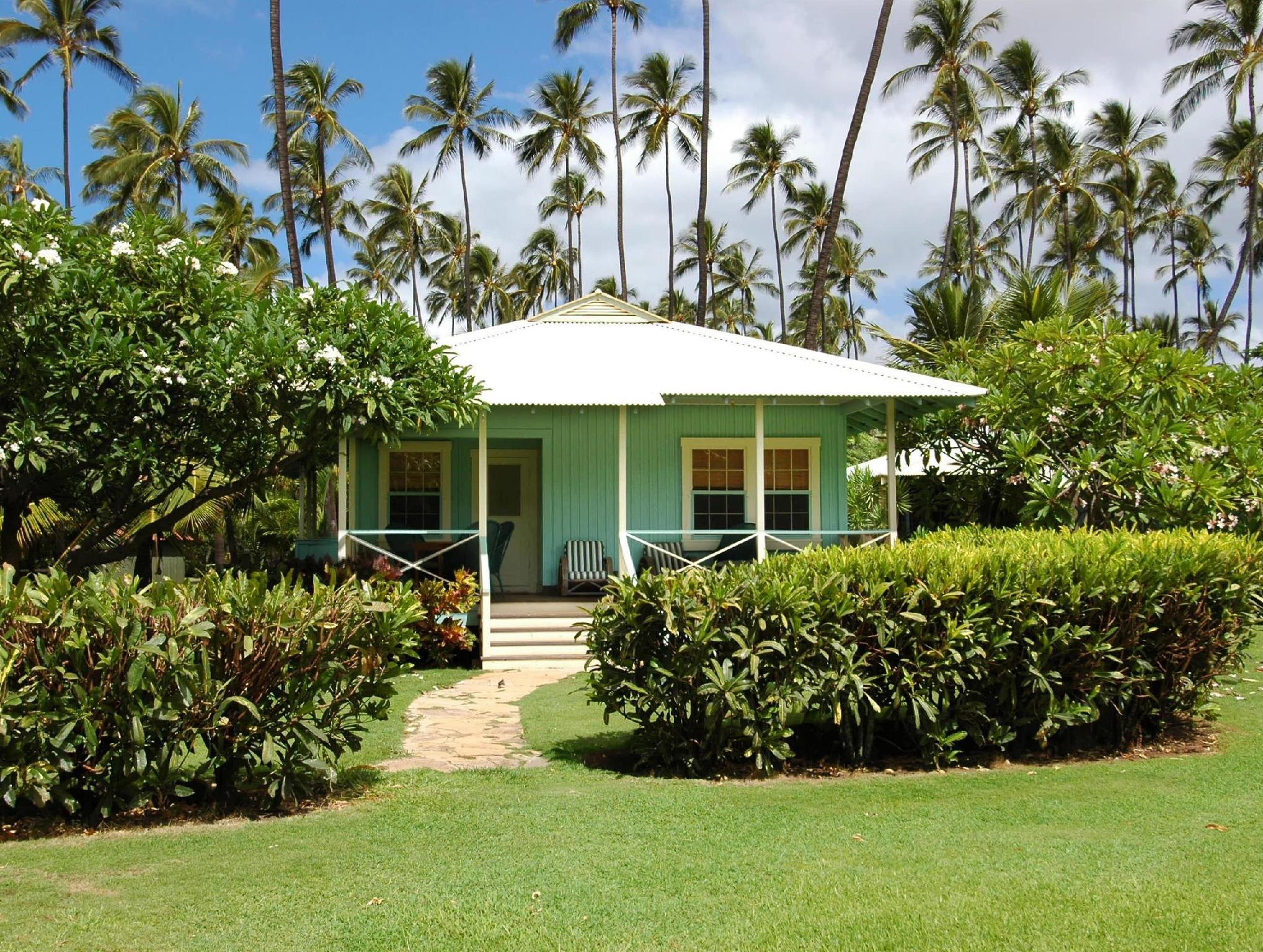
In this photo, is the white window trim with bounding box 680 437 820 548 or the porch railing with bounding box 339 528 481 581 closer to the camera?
the porch railing with bounding box 339 528 481 581

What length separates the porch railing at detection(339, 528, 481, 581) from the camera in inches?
530

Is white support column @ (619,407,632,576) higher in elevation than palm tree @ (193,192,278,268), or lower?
lower

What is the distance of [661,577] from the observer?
297 inches

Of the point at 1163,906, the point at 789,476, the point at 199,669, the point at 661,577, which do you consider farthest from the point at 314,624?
the point at 789,476

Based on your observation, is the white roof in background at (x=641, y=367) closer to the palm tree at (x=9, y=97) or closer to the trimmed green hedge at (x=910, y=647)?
the trimmed green hedge at (x=910, y=647)

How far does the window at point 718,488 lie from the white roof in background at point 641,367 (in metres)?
1.41

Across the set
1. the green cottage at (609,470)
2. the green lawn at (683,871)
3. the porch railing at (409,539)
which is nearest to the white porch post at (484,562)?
the porch railing at (409,539)

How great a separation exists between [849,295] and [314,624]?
5551 centimetres

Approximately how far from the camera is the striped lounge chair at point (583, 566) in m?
14.9

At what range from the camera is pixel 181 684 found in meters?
5.89

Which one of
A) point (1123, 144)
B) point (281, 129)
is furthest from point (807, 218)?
point (281, 129)

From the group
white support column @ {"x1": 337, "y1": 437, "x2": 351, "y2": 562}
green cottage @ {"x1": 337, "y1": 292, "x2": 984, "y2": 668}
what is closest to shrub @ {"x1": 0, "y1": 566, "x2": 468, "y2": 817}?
white support column @ {"x1": 337, "y1": 437, "x2": 351, "y2": 562}

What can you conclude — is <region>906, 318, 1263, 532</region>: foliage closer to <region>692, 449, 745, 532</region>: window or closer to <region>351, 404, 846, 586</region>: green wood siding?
<region>351, 404, 846, 586</region>: green wood siding

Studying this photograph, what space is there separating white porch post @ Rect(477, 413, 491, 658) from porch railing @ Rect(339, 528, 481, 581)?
0.78 ft
